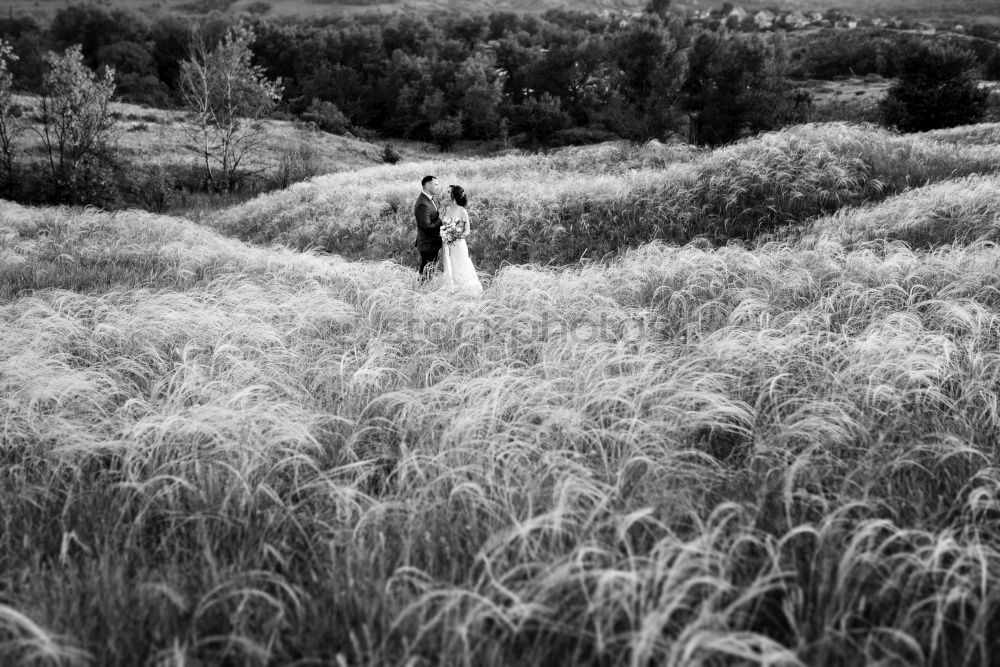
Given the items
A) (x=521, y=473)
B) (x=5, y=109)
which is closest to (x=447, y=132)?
(x=5, y=109)

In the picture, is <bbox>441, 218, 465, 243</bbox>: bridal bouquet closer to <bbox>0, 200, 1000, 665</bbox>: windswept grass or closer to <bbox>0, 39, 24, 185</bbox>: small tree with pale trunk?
<bbox>0, 200, 1000, 665</bbox>: windswept grass

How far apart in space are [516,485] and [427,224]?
321 inches

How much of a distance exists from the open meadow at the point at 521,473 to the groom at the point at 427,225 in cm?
323

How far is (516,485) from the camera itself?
112 inches

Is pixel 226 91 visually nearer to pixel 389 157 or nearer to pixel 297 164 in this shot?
pixel 297 164

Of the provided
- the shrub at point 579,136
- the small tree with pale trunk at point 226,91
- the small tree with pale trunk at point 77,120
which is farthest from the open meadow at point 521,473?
the shrub at point 579,136

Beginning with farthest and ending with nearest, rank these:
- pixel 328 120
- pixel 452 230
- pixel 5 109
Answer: pixel 328 120 < pixel 5 109 < pixel 452 230

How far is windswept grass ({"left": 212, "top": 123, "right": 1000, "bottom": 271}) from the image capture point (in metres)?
12.2

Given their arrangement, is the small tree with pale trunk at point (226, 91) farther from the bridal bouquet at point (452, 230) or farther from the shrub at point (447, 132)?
the shrub at point (447, 132)

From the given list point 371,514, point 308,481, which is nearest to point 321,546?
point 371,514

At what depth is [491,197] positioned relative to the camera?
1773 cm

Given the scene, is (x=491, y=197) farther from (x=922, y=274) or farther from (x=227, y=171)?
(x=227, y=171)

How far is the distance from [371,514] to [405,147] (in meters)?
68.0

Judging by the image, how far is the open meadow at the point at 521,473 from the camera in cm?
197
